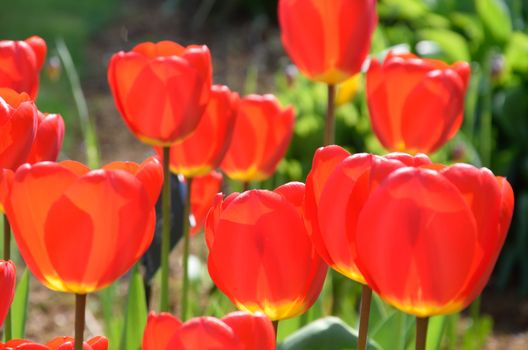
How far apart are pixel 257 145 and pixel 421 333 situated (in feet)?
3.12

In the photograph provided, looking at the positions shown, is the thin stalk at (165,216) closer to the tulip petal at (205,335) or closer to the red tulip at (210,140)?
the red tulip at (210,140)

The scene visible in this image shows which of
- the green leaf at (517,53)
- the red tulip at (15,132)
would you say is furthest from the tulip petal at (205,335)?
the green leaf at (517,53)

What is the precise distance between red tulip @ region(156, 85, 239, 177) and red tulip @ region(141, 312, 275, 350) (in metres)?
0.75

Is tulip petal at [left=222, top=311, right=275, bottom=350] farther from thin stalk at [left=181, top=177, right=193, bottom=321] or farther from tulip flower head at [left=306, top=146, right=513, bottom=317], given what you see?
thin stalk at [left=181, top=177, right=193, bottom=321]

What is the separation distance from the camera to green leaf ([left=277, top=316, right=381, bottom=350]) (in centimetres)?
142

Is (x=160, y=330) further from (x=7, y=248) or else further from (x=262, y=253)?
(x=7, y=248)

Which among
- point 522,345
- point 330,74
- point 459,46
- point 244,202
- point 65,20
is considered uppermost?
point 244,202

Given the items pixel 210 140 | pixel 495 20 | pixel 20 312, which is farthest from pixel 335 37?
pixel 495 20

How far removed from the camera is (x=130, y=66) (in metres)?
1.49

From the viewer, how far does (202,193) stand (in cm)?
185

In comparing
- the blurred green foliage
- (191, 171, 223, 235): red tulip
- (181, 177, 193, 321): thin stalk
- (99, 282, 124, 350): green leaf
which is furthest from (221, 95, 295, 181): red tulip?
the blurred green foliage

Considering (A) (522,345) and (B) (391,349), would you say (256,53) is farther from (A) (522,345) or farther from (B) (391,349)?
(B) (391,349)

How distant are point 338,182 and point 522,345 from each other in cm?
257

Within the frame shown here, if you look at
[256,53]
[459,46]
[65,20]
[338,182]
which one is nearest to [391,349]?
[338,182]
